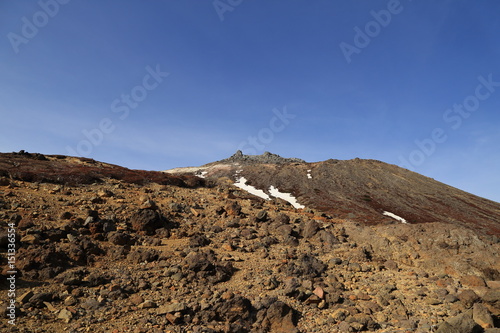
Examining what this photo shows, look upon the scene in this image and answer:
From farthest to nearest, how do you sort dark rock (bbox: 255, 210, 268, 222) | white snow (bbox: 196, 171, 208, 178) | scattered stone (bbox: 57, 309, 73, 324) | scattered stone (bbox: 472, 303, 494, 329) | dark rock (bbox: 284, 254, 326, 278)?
white snow (bbox: 196, 171, 208, 178) < dark rock (bbox: 255, 210, 268, 222) < dark rock (bbox: 284, 254, 326, 278) < scattered stone (bbox: 472, 303, 494, 329) < scattered stone (bbox: 57, 309, 73, 324)

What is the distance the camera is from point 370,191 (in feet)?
290

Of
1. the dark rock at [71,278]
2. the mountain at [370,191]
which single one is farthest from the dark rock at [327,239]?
the mountain at [370,191]

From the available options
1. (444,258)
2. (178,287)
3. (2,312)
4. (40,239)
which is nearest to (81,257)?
(40,239)

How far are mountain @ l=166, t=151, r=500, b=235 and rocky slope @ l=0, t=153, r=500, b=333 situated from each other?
41.1 metres

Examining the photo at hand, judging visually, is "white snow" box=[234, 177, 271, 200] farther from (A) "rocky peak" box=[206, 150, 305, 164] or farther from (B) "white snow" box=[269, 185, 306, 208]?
(A) "rocky peak" box=[206, 150, 305, 164]

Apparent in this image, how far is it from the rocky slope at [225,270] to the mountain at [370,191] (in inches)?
1617

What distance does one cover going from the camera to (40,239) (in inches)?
576

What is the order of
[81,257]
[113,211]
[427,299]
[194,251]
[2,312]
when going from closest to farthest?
[2,312]
[427,299]
[81,257]
[194,251]
[113,211]

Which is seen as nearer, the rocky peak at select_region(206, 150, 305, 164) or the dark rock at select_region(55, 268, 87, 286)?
the dark rock at select_region(55, 268, 87, 286)

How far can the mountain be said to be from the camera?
69.9 metres

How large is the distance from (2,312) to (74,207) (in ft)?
31.4

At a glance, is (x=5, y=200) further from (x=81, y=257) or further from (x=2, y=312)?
(x=2, y=312)

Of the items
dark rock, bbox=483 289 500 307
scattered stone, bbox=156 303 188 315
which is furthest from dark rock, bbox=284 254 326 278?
dark rock, bbox=483 289 500 307

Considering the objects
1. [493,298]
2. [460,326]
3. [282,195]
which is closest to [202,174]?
[282,195]
